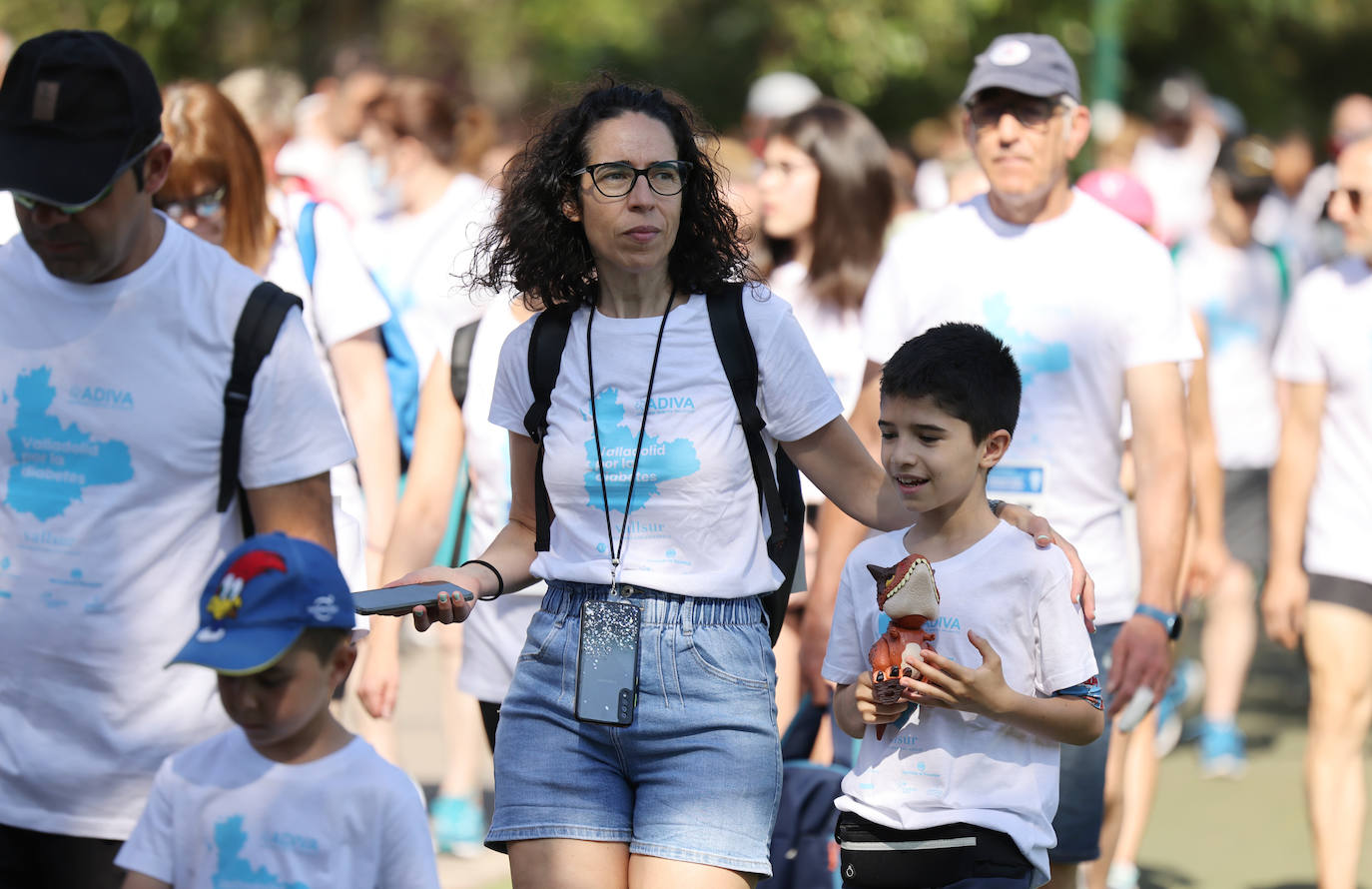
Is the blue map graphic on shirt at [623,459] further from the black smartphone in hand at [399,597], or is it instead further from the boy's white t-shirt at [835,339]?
the boy's white t-shirt at [835,339]

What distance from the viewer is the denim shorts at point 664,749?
137 inches

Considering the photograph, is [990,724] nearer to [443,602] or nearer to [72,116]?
[443,602]

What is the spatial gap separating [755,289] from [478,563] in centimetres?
77

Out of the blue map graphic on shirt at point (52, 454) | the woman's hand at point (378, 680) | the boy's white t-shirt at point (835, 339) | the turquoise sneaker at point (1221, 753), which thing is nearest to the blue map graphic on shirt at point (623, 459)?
the blue map graphic on shirt at point (52, 454)

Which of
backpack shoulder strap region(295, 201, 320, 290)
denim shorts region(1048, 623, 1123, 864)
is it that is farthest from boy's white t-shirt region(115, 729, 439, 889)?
backpack shoulder strap region(295, 201, 320, 290)

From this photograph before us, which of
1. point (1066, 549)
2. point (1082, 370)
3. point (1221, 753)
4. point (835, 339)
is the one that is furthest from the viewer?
point (1221, 753)

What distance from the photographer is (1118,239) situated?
5.06 metres

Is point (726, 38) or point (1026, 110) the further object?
point (726, 38)

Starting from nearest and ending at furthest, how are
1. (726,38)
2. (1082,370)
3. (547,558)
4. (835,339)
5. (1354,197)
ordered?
(547,558)
(1082,370)
(1354,197)
(835,339)
(726,38)

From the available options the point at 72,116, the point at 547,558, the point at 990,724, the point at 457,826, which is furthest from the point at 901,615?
the point at 457,826

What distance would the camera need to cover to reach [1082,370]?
497 centimetres

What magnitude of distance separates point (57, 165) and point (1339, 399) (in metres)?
4.62

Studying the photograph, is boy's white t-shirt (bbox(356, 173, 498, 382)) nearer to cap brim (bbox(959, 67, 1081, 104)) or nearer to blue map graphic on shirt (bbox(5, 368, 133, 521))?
cap brim (bbox(959, 67, 1081, 104))

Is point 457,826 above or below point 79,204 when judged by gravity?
below
